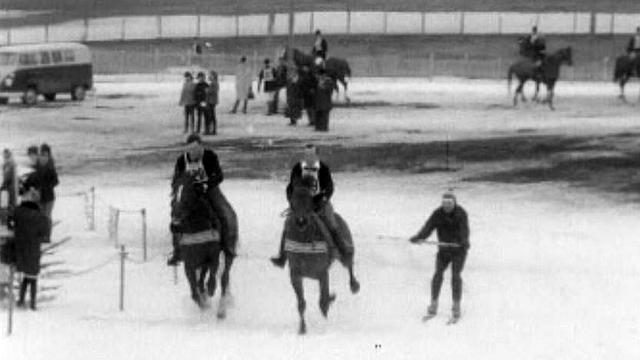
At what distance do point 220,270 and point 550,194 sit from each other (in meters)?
8.75

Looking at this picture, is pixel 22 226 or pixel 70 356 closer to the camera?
pixel 70 356

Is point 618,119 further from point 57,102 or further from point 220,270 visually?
point 220,270

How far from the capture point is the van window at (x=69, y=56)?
45.5 meters

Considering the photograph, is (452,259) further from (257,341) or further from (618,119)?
(618,119)

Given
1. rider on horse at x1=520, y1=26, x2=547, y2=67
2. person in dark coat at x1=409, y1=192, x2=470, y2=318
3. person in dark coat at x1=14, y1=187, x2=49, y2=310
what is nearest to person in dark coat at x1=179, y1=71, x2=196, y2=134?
rider on horse at x1=520, y1=26, x2=547, y2=67

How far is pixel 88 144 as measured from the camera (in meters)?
32.6

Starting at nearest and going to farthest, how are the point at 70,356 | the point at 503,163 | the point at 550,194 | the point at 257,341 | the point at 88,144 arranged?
the point at 70,356
the point at 257,341
the point at 550,194
the point at 503,163
the point at 88,144

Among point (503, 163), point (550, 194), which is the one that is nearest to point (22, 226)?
point (550, 194)

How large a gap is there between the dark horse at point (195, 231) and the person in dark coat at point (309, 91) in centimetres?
1930

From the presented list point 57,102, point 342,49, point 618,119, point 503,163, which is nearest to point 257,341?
point 503,163

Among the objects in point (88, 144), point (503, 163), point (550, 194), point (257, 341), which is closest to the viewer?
point (257, 341)

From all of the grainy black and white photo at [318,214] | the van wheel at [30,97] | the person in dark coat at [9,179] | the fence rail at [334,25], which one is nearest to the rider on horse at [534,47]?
the grainy black and white photo at [318,214]

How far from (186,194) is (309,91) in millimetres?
20984

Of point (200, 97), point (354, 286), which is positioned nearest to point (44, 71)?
point (200, 97)
